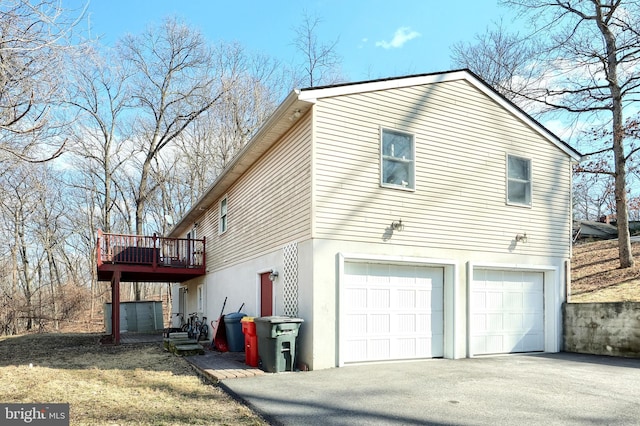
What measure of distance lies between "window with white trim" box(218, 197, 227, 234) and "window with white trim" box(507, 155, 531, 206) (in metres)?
8.11

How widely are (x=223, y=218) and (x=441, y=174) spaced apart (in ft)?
24.7

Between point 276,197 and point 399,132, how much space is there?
2879 millimetres

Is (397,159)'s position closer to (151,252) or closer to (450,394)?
(450,394)

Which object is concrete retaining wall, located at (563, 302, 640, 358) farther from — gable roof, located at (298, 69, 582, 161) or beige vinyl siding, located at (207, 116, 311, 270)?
beige vinyl siding, located at (207, 116, 311, 270)

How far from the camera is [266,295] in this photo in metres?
10.9

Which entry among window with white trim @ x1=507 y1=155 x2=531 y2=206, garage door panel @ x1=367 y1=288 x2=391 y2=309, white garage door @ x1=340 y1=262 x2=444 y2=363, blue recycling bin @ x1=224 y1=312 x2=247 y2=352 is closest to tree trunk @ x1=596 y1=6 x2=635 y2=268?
window with white trim @ x1=507 y1=155 x2=531 y2=206

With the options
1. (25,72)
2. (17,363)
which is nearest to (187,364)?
(17,363)

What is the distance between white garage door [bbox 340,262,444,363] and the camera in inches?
357

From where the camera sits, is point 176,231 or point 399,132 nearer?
point 399,132

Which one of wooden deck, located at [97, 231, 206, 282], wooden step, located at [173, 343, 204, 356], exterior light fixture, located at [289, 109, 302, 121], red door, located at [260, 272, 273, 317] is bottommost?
wooden step, located at [173, 343, 204, 356]

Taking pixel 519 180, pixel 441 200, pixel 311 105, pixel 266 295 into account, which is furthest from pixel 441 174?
pixel 266 295

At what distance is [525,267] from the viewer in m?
11.1

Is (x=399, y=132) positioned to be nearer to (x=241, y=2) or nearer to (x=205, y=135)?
(x=241, y=2)

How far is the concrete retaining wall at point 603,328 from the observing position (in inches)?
389
